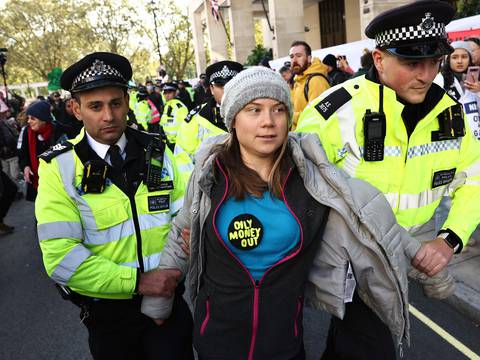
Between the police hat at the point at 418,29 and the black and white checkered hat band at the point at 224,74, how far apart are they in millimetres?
2519

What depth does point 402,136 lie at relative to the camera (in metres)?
2.03

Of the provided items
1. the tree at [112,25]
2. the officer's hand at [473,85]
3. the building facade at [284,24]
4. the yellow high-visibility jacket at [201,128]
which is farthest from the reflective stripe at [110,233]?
the tree at [112,25]

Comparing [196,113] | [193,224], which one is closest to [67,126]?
[196,113]

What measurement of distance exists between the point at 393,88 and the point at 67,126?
438 cm

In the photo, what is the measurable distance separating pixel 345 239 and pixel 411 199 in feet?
2.11

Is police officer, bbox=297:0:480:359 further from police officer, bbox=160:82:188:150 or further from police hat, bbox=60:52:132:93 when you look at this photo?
police officer, bbox=160:82:188:150

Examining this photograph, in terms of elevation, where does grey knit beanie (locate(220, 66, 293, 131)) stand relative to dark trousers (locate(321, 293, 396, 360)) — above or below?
above

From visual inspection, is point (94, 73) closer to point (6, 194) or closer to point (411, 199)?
point (411, 199)

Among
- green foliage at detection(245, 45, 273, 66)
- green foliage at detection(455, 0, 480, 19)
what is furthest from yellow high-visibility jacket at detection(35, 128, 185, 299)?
green foliage at detection(245, 45, 273, 66)

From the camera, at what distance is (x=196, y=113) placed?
15.1ft

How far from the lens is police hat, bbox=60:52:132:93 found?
6.47 feet

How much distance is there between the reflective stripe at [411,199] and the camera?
6.83 feet

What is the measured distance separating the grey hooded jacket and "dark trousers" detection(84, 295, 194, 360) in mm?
410

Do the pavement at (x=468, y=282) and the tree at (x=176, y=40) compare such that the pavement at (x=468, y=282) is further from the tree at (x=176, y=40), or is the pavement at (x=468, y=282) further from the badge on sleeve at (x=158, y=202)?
the tree at (x=176, y=40)
